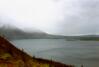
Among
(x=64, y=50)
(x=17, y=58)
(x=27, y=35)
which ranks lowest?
(x=17, y=58)

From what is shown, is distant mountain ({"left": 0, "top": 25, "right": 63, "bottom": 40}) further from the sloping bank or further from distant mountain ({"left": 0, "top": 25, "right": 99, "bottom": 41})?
the sloping bank

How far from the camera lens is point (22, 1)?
3.55m

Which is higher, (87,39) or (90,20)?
(90,20)

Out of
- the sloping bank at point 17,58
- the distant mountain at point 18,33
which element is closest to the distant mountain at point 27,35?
the distant mountain at point 18,33

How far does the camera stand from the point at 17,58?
3527 mm

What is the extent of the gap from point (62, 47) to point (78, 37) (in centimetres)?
30

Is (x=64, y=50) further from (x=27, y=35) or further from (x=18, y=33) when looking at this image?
(x=18, y=33)

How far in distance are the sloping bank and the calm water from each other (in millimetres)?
72

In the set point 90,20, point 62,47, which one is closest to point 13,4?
point 62,47

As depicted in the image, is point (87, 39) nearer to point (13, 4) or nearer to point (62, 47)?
point (62, 47)

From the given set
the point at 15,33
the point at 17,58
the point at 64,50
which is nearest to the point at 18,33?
the point at 15,33

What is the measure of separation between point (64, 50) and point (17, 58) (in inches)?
29.8

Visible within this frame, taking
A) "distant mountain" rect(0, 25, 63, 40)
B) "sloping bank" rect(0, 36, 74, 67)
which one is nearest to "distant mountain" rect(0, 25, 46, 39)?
"distant mountain" rect(0, 25, 63, 40)

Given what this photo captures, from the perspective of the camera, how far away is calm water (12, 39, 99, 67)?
3477mm
